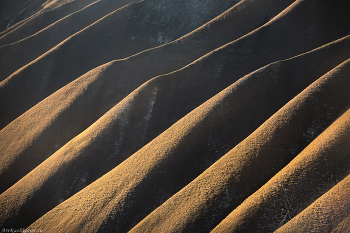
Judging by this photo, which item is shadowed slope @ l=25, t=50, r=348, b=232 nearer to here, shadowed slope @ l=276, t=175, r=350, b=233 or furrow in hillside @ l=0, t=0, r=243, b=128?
shadowed slope @ l=276, t=175, r=350, b=233

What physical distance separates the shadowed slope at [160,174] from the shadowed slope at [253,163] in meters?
0.07

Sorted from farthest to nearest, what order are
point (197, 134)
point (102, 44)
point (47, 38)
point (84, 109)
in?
point (47, 38)
point (102, 44)
point (84, 109)
point (197, 134)

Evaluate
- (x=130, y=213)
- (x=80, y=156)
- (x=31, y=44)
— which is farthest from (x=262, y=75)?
(x=31, y=44)

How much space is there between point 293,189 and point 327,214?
2136 mm

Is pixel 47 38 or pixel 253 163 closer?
pixel 253 163

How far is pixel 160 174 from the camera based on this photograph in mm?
17906

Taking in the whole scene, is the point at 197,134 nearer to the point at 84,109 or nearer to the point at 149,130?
the point at 149,130

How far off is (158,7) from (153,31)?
6.45m

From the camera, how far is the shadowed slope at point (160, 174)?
16.2 metres

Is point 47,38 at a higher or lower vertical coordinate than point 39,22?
lower

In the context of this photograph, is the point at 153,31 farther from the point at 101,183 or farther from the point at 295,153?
the point at 295,153

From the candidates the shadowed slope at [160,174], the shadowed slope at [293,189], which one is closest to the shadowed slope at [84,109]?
the shadowed slope at [160,174]

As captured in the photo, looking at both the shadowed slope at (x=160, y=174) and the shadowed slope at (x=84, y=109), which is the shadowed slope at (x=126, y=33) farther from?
the shadowed slope at (x=160, y=174)

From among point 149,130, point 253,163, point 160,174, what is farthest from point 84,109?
point 253,163
